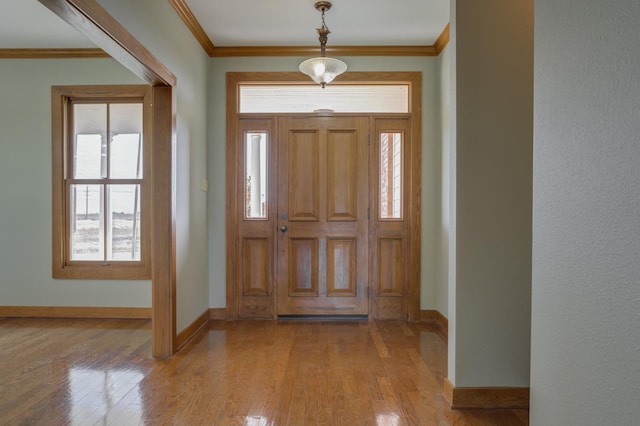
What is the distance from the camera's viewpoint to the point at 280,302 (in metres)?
3.96

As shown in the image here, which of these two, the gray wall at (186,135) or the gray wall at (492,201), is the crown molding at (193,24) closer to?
the gray wall at (186,135)

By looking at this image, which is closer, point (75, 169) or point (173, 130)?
point (173, 130)

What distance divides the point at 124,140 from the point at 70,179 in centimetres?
67

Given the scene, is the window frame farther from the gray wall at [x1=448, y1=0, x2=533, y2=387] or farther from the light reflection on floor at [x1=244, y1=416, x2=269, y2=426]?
the gray wall at [x1=448, y1=0, x2=533, y2=387]

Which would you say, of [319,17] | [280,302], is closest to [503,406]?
[280,302]

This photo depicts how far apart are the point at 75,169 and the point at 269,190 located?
2023 mm

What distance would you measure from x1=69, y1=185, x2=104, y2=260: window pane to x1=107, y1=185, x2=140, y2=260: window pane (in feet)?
0.31

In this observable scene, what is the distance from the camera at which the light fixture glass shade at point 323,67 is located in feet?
10.2

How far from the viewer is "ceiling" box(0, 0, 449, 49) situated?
311cm

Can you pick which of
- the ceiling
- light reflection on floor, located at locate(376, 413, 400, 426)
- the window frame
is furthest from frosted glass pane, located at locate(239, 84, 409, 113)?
light reflection on floor, located at locate(376, 413, 400, 426)

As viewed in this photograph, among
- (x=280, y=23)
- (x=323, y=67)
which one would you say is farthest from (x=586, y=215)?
(x=280, y=23)

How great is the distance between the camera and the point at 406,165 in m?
3.94

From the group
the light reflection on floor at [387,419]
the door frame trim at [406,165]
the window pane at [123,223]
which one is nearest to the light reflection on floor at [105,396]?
the light reflection on floor at [387,419]

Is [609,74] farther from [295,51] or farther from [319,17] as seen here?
[295,51]
